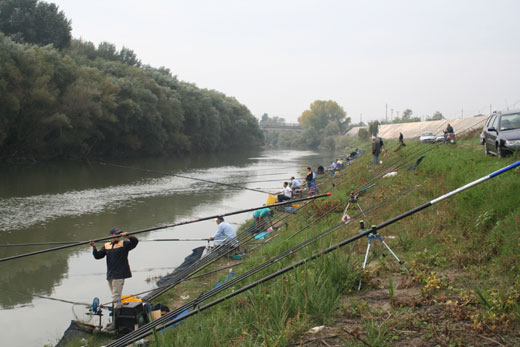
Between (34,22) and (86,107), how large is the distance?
18.4 meters

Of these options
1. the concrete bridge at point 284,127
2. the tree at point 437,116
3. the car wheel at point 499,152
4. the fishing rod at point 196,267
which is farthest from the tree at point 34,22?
the concrete bridge at point 284,127

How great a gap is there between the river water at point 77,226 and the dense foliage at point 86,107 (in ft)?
18.4

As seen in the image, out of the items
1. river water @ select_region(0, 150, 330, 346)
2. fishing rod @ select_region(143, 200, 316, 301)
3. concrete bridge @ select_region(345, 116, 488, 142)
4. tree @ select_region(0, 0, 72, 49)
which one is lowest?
river water @ select_region(0, 150, 330, 346)

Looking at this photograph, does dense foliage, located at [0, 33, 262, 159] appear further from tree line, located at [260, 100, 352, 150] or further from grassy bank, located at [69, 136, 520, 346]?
tree line, located at [260, 100, 352, 150]

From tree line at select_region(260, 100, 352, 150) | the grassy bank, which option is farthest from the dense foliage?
tree line at select_region(260, 100, 352, 150)

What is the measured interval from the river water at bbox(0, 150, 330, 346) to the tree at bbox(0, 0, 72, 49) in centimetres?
2360

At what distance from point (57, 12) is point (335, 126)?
87.5 meters

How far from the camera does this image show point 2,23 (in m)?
51.9

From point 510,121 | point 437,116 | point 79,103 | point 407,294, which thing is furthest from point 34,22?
point 437,116

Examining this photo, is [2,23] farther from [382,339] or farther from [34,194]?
[382,339]

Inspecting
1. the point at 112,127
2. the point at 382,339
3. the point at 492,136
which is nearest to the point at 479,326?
the point at 382,339

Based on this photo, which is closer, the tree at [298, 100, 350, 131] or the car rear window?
the car rear window

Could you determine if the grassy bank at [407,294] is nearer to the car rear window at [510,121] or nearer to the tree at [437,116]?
the car rear window at [510,121]

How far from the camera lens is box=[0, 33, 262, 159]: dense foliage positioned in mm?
38156
